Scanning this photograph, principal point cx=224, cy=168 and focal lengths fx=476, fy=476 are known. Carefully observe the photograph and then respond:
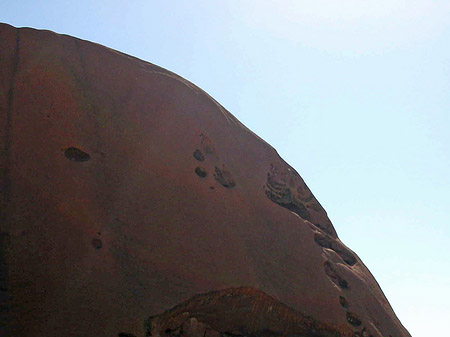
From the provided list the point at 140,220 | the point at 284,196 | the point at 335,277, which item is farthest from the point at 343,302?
the point at 140,220

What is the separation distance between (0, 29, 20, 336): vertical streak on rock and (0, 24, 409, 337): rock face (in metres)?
0.03

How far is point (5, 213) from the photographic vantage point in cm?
959

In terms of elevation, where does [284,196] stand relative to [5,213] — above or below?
above

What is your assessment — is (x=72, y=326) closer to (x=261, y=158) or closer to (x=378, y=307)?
(x=261, y=158)

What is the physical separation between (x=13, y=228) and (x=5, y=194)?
80 cm

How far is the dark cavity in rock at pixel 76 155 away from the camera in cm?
1097

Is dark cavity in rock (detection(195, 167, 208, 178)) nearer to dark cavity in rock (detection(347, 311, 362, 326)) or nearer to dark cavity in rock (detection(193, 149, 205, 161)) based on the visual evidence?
dark cavity in rock (detection(193, 149, 205, 161))

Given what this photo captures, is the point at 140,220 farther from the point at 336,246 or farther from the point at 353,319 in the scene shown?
the point at 336,246

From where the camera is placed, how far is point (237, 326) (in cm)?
1138

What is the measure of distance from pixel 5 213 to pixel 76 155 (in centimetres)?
214

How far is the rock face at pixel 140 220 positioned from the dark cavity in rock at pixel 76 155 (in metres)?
0.04

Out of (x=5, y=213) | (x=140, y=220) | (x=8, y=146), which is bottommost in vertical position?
(x=5, y=213)

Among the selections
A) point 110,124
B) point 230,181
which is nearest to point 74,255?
point 110,124

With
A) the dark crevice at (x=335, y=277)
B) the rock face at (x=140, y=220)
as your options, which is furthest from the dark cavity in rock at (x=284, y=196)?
the dark crevice at (x=335, y=277)
